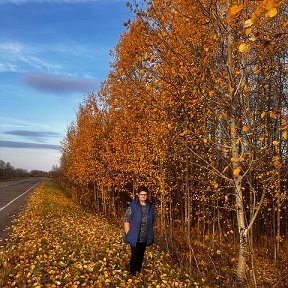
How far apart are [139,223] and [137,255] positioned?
0.86 m

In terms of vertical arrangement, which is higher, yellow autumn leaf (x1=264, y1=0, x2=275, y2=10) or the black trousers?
yellow autumn leaf (x1=264, y1=0, x2=275, y2=10)

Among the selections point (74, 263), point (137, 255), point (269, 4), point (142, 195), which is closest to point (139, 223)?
point (142, 195)

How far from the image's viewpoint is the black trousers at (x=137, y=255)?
25.2 feet

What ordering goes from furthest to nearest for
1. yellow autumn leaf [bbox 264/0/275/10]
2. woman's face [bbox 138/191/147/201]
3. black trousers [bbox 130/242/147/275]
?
black trousers [bbox 130/242/147/275] < woman's face [bbox 138/191/147/201] < yellow autumn leaf [bbox 264/0/275/10]

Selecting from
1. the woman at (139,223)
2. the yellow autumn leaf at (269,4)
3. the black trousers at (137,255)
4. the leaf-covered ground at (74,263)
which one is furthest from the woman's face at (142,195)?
the yellow autumn leaf at (269,4)

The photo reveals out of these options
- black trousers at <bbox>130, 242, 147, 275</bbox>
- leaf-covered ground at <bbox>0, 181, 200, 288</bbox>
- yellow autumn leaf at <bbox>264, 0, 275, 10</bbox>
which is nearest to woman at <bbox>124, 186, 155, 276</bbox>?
black trousers at <bbox>130, 242, 147, 275</bbox>

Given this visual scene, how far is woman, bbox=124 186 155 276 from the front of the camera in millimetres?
7504

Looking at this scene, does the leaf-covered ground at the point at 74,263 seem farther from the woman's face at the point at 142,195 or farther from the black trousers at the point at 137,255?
the woman's face at the point at 142,195

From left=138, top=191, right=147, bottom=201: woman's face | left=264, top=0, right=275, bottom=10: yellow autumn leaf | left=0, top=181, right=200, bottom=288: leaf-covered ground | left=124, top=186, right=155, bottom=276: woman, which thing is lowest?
left=0, top=181, right=200, bottom=288: leaf-covered ground

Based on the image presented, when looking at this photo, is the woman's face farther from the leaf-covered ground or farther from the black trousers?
the leaf-covered ground

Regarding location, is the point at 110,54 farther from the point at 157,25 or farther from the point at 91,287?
the point at 91,287

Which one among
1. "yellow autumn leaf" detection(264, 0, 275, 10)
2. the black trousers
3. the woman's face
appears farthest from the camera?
the black trousers

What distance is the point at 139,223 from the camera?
24.6 feet

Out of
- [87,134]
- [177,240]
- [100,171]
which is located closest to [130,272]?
[177,240]
